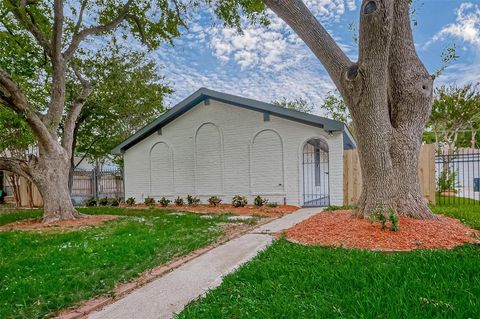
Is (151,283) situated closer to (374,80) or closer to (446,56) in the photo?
(374,80)

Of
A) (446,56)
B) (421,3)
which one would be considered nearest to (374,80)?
(446,56)

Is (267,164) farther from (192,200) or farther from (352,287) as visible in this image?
(352,287)

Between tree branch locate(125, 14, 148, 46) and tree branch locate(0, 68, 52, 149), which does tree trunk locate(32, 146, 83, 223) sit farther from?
tree branch locate(125, 14, 148, 46)

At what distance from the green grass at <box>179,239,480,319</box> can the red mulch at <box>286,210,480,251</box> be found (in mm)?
488

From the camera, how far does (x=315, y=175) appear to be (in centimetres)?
1619

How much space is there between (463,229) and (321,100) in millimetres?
18887

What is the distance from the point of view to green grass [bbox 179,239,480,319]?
8.66 feet

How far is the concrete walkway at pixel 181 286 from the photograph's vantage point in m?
3.14

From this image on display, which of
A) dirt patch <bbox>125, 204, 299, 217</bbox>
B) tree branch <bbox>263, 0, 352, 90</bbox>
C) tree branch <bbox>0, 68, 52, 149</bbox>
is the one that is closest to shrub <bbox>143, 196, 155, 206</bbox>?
dirt patch <bbox>125, 204, 299, 217</bbox>

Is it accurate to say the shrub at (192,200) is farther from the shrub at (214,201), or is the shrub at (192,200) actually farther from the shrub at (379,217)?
the shrub at (379,217)

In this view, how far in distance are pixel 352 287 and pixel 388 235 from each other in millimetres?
2407

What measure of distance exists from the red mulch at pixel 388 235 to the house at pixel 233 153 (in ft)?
19.2

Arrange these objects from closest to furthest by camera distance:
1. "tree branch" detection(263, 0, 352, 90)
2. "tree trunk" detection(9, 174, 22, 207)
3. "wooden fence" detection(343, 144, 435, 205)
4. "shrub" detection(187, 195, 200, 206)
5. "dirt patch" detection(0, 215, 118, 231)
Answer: "tree branch" detection(263, 0, 352, 90), "dirt patch" detection(0, 215, 118, 231), "wooden fence" detection(343, 144, 435, 205), "shrub" detection(187, 195, 200, 206), "tree trunk" detection(9, 174, 22, 207)

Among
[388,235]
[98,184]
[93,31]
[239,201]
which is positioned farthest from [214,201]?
[388,235]
